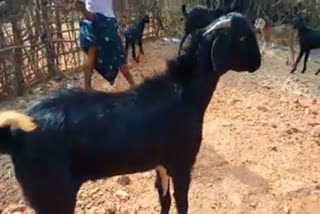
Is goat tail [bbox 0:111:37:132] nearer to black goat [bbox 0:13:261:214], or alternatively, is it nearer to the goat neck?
black goat [bbox 0:13:261:214]

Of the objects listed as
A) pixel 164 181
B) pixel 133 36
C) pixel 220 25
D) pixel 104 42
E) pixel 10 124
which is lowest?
pixel 164 181

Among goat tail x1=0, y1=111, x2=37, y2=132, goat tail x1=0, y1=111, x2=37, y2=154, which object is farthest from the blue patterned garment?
goat tail x1=0, y1=111, x2=37, y2=132

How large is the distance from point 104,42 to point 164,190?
230 cm

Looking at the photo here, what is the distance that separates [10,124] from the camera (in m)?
2.74

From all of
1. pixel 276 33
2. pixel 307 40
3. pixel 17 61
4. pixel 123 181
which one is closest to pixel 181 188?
pixel 123 181

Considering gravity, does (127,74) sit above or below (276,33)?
above

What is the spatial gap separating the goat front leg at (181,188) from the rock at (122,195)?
0.68 metres

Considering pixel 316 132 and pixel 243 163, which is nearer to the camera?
pixel 243 163

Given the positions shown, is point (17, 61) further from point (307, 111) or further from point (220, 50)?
point (220, 50)

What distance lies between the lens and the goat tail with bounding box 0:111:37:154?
2703 millimetres

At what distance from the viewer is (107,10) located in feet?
18.5

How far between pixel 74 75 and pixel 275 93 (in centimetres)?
284

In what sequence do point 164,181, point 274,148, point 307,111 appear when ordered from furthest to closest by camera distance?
point 307,111 < point 274,148 < point 164,181

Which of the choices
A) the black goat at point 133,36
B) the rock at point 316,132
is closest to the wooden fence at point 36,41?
the black goat at point 133,36
